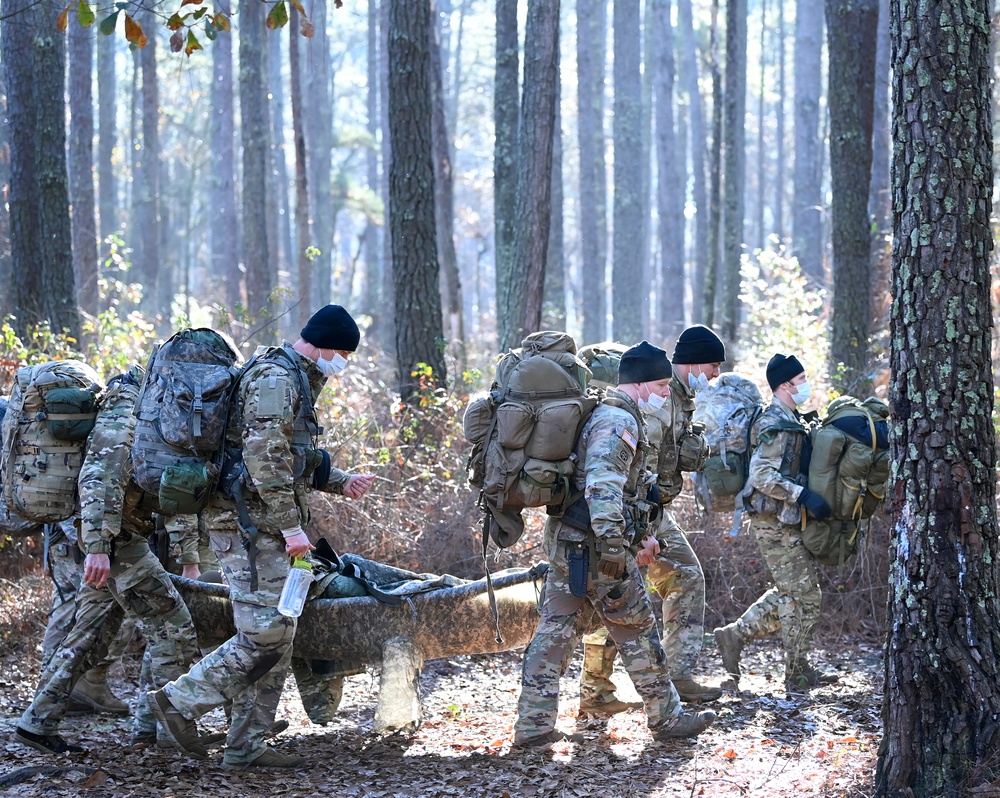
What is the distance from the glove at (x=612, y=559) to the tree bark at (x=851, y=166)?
5.98m

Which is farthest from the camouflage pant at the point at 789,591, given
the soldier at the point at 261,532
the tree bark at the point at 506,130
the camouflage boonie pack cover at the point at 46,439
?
the tree bark at the point at 506,130

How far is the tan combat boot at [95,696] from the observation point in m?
6.42

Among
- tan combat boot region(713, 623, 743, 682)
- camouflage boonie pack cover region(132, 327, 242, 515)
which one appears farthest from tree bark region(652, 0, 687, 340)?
camouflage boonie pack cover region(132, 327, 242, 515)

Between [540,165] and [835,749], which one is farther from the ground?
[540,165]

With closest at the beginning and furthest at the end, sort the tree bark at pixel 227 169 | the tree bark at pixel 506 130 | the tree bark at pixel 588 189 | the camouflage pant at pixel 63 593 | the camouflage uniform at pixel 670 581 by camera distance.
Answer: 1. the camouflage pant at pixel 63 593
2. the camouflage uniform at pixel 670 581
3. the tree bark at pixel 506 130
4. the tree bark at pixel 227 169
5. the tree bark at pixel 588 189

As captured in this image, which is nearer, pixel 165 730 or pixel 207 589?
pixel 165 730

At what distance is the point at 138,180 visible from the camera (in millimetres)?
42625

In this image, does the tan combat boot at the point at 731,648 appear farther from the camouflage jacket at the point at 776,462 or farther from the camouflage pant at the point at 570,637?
the camouflage pant at the point at 570,637

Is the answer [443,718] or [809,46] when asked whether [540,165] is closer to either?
[443,718]

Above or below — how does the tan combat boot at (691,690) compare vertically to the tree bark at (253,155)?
below

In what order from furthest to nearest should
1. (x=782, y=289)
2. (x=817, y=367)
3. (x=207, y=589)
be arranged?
(x=782, y=289), (x=817, y=367), (x=207, y=589)

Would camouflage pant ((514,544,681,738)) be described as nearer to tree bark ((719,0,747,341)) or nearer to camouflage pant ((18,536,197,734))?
camouflage pant ((18,536,197,734))

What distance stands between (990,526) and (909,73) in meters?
1.84

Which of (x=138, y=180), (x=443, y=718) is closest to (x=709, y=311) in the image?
(x=443, y=718)
